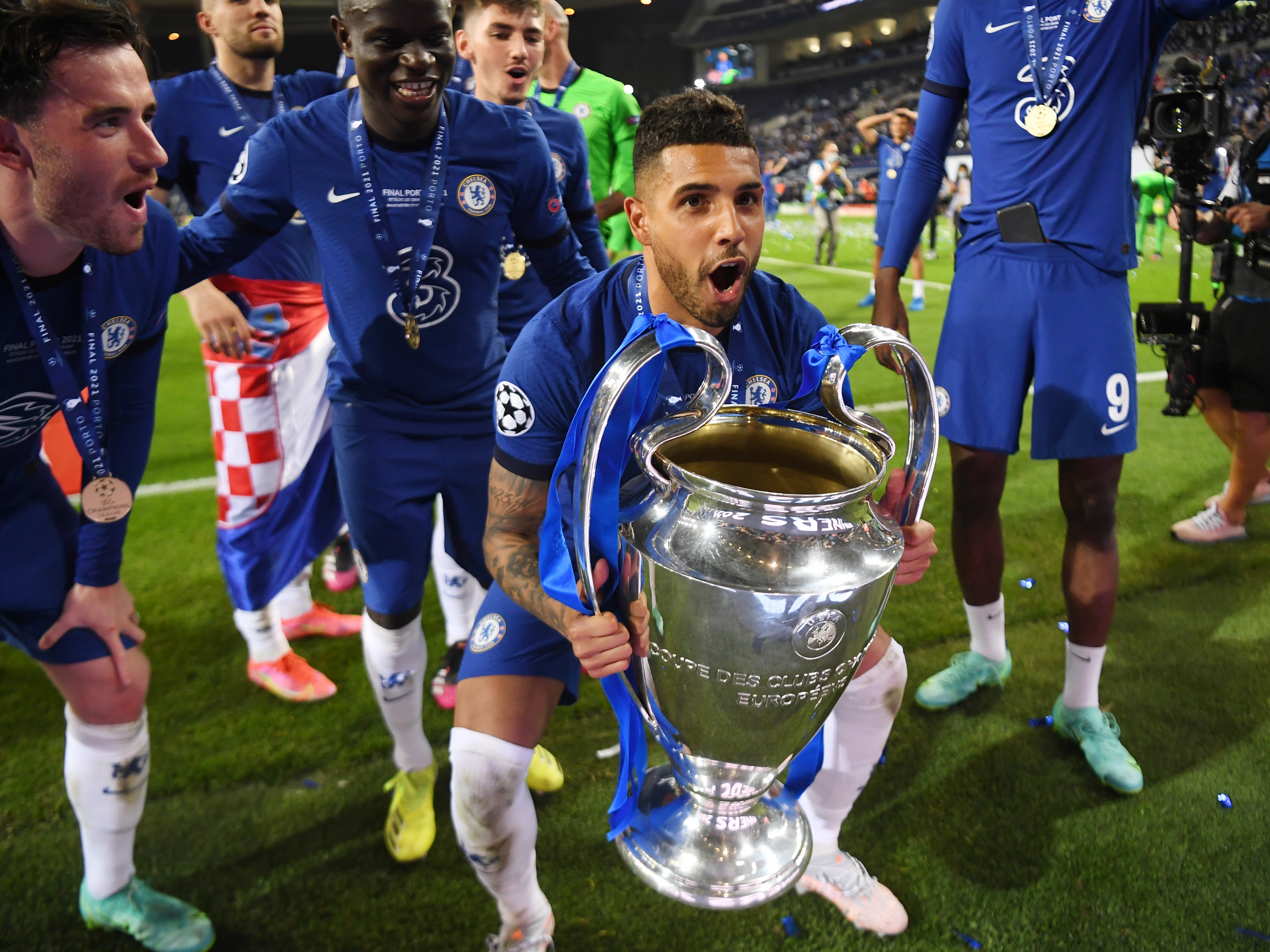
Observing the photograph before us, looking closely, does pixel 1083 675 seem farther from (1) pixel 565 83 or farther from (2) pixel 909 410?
(1) pixel 565 83

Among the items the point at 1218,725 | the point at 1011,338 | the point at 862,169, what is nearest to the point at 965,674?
the point at 1218,725

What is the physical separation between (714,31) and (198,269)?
34600 mm

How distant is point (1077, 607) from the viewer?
101 inches

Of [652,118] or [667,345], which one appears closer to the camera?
[667,345]

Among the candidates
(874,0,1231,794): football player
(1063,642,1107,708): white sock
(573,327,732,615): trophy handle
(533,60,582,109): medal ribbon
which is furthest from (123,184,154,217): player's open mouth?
(533,60,582,109): medal ribbon

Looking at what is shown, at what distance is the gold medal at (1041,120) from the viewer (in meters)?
2.38

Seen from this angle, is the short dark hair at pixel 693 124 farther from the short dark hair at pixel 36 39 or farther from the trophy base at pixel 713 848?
the trophy base at pixel 713 848

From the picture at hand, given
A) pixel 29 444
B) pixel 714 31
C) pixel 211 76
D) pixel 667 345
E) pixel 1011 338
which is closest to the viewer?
pixel 667 345

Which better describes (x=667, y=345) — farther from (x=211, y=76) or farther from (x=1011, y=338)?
(x=211, y=76)

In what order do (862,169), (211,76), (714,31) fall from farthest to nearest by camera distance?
(714,31) < (862,169) < (211,76)

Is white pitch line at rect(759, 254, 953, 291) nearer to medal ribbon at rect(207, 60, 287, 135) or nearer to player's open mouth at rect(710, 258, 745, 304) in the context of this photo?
medal ribbon at rect(207, 60, 287, 135)

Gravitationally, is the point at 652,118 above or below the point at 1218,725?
above

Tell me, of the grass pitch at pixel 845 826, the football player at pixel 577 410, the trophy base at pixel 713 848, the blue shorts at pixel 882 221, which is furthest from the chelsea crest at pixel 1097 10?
the blue shorts at pixel 882 221

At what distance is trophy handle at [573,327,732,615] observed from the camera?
3.79ft
